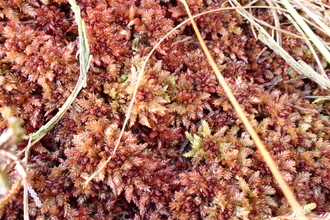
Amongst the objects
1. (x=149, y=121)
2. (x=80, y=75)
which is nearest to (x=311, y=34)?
(x=149, y=121)

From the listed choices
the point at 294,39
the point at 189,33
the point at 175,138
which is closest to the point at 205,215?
the point at 175,138

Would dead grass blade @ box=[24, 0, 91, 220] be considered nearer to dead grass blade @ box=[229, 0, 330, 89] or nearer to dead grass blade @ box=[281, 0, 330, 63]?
dead grass blade @ box=[229, 0, 330, 89]

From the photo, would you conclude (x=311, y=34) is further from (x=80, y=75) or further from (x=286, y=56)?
(x=80, y=75)

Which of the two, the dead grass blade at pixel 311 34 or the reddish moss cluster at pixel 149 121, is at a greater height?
the dead grass blade at pixel 311 34

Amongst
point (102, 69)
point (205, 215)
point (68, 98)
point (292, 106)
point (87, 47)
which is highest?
point (87, 47)

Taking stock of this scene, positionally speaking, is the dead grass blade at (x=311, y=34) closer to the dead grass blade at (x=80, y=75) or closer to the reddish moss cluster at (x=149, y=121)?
the reddish moss cluster at (x=149, y=121)

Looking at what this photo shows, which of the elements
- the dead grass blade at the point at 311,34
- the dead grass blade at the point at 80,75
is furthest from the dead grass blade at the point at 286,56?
the dead grass blade at the point at 80,75

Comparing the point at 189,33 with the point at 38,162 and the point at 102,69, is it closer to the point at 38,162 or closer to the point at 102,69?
the point at 102,69

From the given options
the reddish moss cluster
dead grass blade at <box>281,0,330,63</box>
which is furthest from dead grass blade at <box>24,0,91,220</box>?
dead grass blade at <box>281,0,330,63</box>
